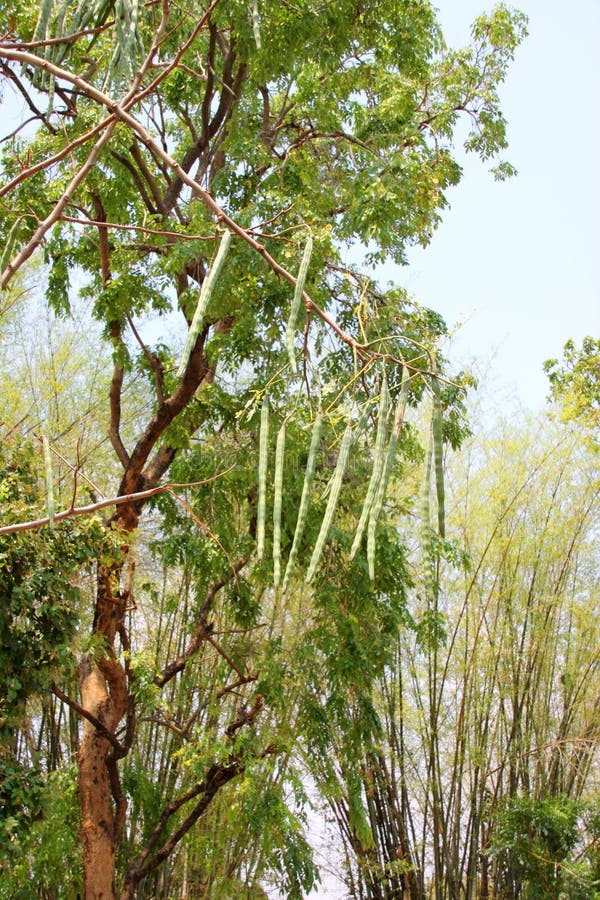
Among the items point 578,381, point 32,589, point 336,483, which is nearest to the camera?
point 336,483

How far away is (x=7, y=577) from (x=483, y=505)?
137 inches

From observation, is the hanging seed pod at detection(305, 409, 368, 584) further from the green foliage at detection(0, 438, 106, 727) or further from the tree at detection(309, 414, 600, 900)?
the tree at detection(309, 414, 600, 900)

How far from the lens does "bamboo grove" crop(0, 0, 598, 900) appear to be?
159 inches

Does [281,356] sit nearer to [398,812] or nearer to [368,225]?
[368,225]

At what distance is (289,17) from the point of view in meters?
4.10

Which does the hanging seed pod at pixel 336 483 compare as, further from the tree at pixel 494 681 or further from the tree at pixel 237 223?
the tree at pixel 494 681

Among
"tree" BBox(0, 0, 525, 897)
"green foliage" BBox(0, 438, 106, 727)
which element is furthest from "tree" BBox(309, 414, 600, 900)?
"green foliage" BBox(0, 438, 106, 727)

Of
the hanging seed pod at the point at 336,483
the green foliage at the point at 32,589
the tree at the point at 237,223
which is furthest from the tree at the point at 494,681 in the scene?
the hanging seed pod at the point at 336,483

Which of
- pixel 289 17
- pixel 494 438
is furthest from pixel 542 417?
pixel 289 17

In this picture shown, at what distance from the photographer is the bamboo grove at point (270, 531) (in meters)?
4.04

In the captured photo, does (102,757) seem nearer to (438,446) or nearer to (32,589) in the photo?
(32,589)

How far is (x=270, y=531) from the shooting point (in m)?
4.66

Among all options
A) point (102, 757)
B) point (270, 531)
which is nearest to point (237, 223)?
point (270, 531)

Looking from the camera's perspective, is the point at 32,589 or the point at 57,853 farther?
the point at 57,853
